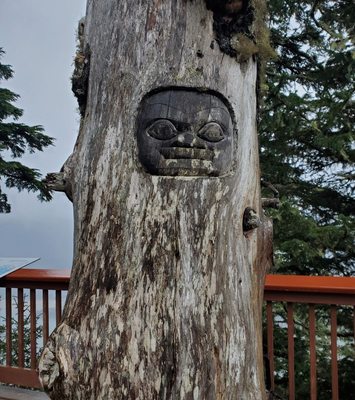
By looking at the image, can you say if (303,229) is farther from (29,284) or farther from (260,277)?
(260,277)

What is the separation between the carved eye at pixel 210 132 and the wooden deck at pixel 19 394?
2.69m

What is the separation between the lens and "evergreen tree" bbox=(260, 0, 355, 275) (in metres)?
6.28

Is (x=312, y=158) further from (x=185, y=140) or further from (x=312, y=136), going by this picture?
(x=185, y=140)

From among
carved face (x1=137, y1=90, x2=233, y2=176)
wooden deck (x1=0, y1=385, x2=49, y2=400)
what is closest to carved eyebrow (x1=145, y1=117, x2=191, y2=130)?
carved face (x1=137, y1=90, x2=233, y2=176)

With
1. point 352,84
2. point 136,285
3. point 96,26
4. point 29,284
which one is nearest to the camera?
point 136,285

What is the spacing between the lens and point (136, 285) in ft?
6.34

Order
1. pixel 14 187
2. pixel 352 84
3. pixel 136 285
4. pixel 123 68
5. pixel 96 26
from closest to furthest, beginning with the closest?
pixel 136 285 < pixel 123 68 < pixel 96 26 < pixel 352 84 < pixel 14 187

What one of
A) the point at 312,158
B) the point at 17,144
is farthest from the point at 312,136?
the point at 17,144

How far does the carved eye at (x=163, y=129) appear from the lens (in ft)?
6.59

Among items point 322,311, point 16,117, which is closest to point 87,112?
point 322,311

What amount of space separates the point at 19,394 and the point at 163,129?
2.82 m

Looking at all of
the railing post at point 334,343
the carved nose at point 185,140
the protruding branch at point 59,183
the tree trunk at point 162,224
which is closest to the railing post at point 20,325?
the protruding branch at point 59,183

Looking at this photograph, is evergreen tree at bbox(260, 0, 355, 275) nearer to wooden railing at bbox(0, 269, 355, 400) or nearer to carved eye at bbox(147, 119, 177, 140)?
wooden railing at bbox(0, 269, 355, 400)

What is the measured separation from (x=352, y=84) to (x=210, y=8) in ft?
16.6
